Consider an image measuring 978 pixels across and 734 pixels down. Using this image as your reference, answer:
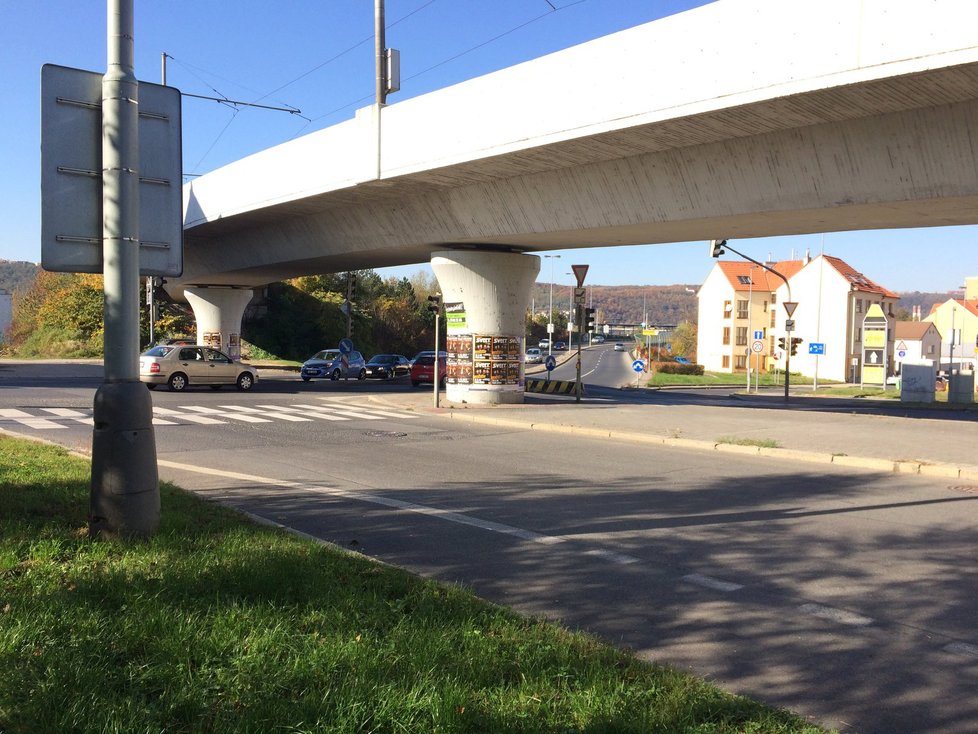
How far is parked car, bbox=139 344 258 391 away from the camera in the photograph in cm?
2753

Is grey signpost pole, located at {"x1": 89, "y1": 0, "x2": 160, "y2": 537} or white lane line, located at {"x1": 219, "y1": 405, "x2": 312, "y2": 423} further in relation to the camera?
white lane line, located at {"x1": 219, "y1": 405, "x2": 312, "y2": 423}

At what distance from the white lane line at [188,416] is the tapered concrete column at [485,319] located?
7.54 metres

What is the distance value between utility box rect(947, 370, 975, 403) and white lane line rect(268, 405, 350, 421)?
2775 cm

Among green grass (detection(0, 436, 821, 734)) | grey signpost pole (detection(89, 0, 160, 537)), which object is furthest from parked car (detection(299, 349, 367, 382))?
green grass (detection(0, 436, 821, 734))

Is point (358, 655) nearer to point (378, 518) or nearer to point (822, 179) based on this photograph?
point (378, 518)

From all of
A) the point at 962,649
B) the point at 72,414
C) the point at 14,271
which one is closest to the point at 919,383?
the point at 72,414

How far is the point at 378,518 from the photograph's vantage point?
343 inches

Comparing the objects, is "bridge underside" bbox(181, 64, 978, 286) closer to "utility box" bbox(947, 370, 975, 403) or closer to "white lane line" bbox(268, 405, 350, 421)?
"white lane line" bbox(268, 405, 350, 421)

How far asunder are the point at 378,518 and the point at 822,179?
9.98m

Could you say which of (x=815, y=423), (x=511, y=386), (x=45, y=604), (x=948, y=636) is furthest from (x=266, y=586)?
(x=511, y=386)

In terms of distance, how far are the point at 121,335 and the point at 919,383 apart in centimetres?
3919

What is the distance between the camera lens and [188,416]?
20.0 meters

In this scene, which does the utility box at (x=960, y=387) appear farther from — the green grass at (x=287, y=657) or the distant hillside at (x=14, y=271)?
the distant hillside at (x=14, y=271)

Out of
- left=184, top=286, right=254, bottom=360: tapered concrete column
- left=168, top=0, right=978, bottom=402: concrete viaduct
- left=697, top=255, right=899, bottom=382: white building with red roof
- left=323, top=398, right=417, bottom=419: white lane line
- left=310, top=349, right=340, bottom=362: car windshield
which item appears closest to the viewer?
left=168, top=0, right=978, bottom=402: concrete viaduct
